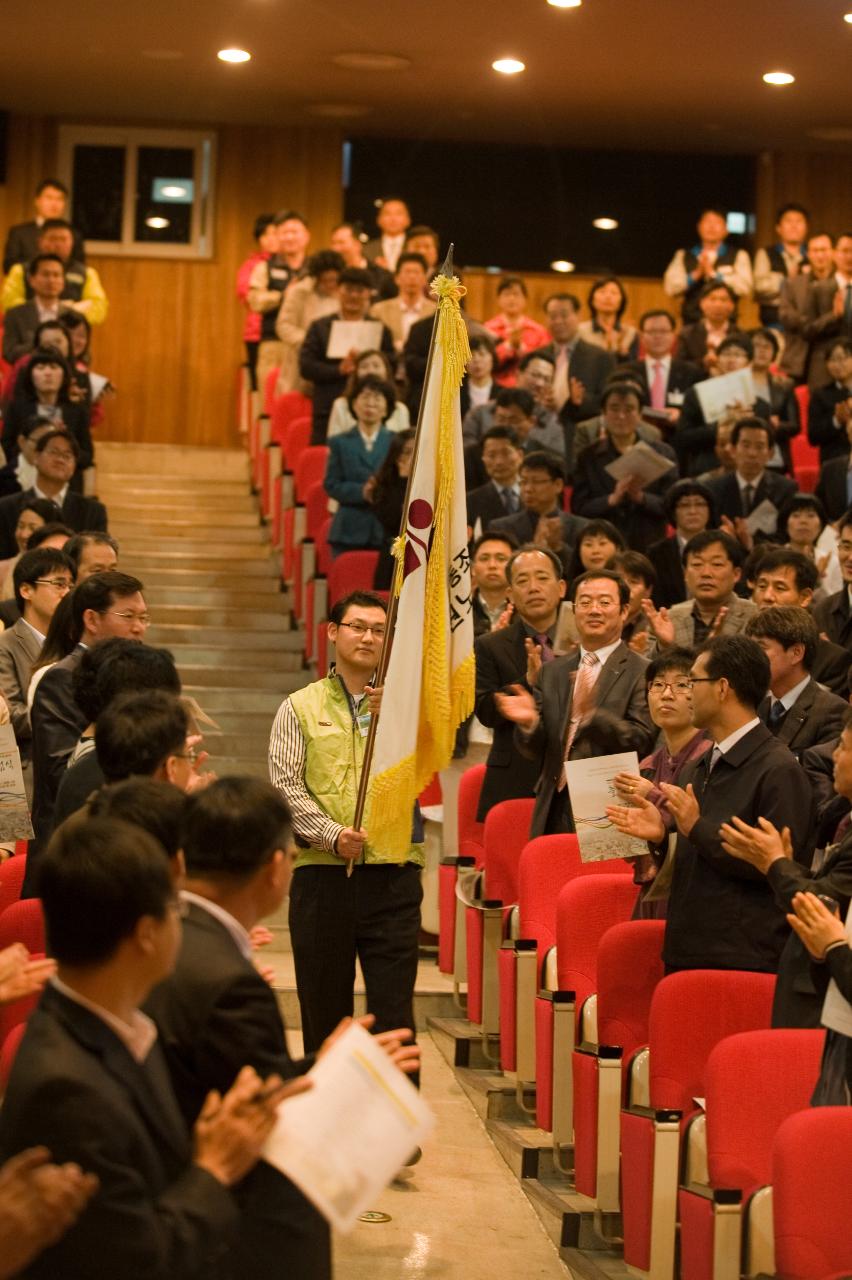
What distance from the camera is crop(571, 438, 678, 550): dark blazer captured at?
761cm

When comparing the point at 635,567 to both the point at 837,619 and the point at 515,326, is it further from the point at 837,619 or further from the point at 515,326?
the point at 515,326

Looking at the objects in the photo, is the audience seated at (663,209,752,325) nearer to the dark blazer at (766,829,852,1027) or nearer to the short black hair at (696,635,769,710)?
the short black hair at (696,635,769,710)

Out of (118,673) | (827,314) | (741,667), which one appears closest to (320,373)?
(827,314)

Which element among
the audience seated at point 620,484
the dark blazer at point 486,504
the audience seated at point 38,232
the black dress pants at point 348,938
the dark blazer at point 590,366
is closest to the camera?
the black dress pants at point 348,938

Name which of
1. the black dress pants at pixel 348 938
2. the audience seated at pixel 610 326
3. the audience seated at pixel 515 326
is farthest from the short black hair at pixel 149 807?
the audience seated at pixel 610 326

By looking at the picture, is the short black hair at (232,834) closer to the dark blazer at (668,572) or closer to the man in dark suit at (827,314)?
the dark blazer at (668,572)

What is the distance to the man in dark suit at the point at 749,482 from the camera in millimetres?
7469

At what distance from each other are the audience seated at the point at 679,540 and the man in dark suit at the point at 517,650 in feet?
4.71

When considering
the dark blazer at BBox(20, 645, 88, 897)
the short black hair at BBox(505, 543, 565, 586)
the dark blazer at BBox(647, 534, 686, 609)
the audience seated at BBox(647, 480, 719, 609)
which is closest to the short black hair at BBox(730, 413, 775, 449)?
the audience seated at BBox(647, 480, 719, 609)

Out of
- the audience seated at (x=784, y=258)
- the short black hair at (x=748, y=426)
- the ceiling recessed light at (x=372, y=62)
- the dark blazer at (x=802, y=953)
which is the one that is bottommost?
the dark blazer at (x=802, y=953)

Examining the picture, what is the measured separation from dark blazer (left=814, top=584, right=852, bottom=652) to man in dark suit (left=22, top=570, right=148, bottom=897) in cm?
252

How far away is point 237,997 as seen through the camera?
7.14 feet

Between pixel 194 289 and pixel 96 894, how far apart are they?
35.4 ft

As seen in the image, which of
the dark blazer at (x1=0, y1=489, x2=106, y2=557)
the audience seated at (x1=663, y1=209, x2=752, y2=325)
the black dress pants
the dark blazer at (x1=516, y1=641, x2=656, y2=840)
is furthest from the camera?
the audience seated at (x1=663, y1=209, x2=752, y2=325)
